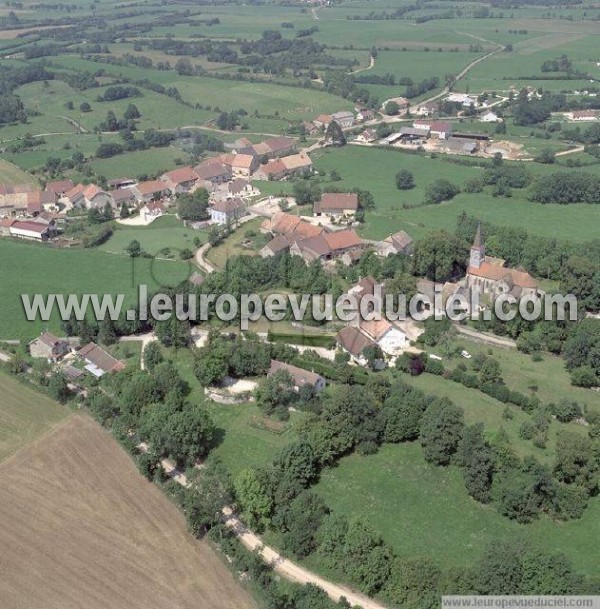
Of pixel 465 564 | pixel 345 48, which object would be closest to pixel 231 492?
pixel 465 564

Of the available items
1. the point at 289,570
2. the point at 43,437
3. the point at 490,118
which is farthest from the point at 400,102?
the point at 289,570

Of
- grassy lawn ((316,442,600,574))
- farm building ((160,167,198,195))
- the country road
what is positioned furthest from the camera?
farm building ((160,167,198,195))

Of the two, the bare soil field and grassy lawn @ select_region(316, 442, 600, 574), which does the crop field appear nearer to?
grassy lawn @ select_region(316, 442, 600, 574)

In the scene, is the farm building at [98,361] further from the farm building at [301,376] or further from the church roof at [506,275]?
the church roof at [506,275]

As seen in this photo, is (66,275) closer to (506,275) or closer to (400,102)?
(506,275)

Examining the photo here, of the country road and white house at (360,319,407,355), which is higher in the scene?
white house at (360,319,407,355)

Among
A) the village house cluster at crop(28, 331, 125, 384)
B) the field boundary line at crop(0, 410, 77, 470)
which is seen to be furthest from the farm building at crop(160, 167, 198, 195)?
the field boundary line at crop(0, 410, 77, 470)

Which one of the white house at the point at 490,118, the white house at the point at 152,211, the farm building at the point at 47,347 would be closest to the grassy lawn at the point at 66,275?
the farm building at the point at 47,347
